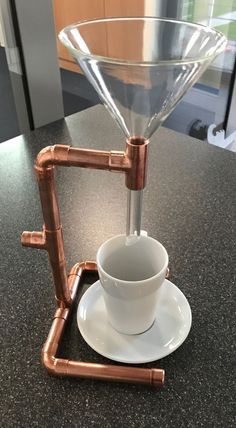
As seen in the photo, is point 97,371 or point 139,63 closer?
point 139,63

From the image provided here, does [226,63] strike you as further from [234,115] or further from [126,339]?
[126,339]

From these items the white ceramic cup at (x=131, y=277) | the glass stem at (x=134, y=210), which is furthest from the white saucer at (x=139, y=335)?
the glass stem at (x=134, y=210)

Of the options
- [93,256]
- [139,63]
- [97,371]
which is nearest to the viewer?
[139,63]

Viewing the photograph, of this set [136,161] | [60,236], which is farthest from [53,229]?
[136,161]

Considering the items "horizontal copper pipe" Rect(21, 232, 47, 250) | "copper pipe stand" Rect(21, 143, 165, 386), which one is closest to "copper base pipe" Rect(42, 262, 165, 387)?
"copper pipe stand" Rect(21, 143, 165, 386)

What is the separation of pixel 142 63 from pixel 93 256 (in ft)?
1.16

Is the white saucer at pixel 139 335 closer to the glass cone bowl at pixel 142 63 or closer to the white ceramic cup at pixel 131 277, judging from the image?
the white ceramic cup at pixel 131 277

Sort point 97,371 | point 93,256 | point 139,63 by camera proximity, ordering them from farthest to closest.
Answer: point 93,256
point 97,371
point 139,63

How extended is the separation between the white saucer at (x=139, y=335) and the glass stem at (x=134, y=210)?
117mm

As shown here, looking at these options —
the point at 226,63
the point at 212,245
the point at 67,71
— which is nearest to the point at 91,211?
the point at 212,245

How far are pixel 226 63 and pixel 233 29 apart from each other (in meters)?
0.16

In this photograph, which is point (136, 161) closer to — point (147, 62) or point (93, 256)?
point (147, 62)

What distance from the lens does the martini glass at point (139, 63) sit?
337 millimetres

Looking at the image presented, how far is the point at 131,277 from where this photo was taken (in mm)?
491
